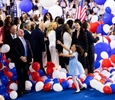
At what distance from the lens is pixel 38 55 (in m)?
7.40

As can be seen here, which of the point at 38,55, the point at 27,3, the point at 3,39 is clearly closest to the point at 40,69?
the point at 38,55

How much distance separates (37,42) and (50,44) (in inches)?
16.2

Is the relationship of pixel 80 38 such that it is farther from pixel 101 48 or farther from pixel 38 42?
pixel 101 48

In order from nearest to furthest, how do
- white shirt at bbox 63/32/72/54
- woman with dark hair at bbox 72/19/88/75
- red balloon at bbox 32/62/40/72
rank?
woman with dark hair at bbox 72/19/88/75, red balloon at bbox 32/62/40/72, white shirt at bbox 63/32/72/54

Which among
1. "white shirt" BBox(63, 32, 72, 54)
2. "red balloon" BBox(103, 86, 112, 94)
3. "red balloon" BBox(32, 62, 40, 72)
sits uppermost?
"white shirt" BBox(63, 32, 72, 54)

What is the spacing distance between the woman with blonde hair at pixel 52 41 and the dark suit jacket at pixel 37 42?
12.6 inches

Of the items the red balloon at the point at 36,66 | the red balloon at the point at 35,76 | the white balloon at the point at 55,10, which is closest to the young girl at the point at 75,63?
the red balloon at the point at 35,76

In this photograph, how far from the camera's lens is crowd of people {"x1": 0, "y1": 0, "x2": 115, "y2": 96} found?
239 inches

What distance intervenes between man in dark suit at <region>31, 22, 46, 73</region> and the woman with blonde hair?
28 centimetres

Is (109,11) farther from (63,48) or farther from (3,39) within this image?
(3,39)

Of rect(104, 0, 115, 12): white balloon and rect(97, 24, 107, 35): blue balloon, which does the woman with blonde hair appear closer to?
rect(104, 0, 115, 12): white balloon

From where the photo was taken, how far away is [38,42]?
7297mm

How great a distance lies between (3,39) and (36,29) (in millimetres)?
1255

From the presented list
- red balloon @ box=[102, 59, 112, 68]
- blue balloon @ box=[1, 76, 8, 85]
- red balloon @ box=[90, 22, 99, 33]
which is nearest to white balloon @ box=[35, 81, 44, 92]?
blue balloon @ box=[1, 76, 8, 85]
